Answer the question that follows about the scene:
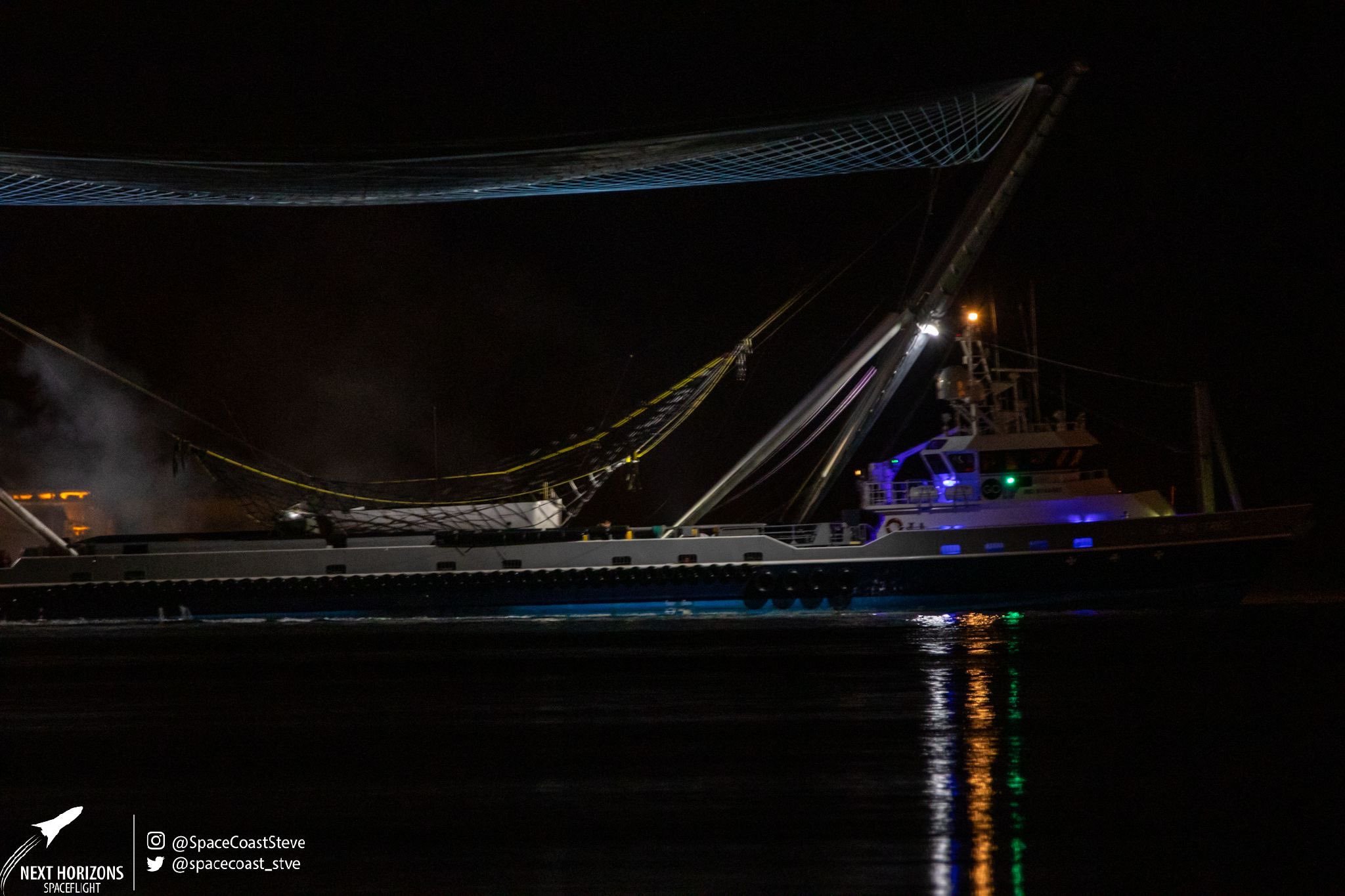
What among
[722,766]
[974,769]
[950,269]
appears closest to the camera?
[974,769]

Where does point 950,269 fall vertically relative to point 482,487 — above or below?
above

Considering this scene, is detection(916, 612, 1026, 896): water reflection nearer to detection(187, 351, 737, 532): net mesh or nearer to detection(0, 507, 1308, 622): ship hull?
detection(0, 507, 1308, 622): ship hull

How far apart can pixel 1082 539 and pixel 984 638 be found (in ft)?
22.3

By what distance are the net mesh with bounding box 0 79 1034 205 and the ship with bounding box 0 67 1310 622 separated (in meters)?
5.66

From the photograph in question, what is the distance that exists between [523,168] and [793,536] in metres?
12.0

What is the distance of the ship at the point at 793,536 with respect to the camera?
79.1ft

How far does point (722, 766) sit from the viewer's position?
9.35 metres

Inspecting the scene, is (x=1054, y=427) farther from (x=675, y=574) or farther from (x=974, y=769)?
(x=974, y=769)

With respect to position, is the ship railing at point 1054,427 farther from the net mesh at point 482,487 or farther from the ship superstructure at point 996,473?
the net mesh at point 482,487

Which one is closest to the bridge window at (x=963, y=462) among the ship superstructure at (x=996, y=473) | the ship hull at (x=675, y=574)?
the ship superstructure at (x=996, y=473)

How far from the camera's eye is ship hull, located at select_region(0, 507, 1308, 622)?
2391cm

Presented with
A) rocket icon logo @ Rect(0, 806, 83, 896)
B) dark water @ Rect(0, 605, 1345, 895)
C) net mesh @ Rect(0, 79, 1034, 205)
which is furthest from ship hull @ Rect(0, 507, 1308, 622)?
rocket icon logo @ Rect(0, 806, 83, 896)

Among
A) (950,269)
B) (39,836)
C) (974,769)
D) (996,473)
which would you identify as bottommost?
(974,769)

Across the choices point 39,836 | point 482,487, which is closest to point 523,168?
point 482,487
